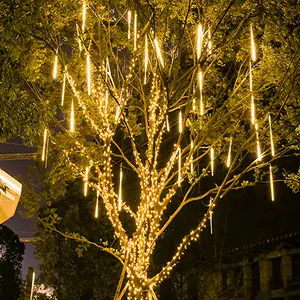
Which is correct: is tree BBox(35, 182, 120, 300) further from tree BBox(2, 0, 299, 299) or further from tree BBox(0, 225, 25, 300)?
tree BBox(0, 225, 25, 300)

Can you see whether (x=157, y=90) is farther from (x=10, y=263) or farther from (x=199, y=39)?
(x=10, y=263)

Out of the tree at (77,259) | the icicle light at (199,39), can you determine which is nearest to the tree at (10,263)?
the tree at (77,259)

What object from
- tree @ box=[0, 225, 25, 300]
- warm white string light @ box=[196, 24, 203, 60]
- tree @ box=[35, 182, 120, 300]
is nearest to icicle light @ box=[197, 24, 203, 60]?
warm white string light @ box=[196, 24, 203, 60]

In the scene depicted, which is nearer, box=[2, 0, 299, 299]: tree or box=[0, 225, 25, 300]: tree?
box=[2, 0, 299, 299]: tree

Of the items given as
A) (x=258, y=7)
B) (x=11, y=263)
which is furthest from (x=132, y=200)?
(x=11, y=263)

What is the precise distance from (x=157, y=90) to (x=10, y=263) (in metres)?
23.9

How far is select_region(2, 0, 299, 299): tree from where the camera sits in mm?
7188

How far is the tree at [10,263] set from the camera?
2767 centimetres

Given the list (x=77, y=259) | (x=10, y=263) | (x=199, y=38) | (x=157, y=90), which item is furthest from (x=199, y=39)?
(x=10, y=263)

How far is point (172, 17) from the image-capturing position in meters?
7.89

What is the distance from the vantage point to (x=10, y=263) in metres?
28.9

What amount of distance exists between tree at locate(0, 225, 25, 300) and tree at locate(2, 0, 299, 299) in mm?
20942

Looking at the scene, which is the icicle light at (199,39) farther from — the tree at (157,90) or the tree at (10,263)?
the tree at (10,263)

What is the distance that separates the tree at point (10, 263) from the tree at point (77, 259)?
12.8 m
